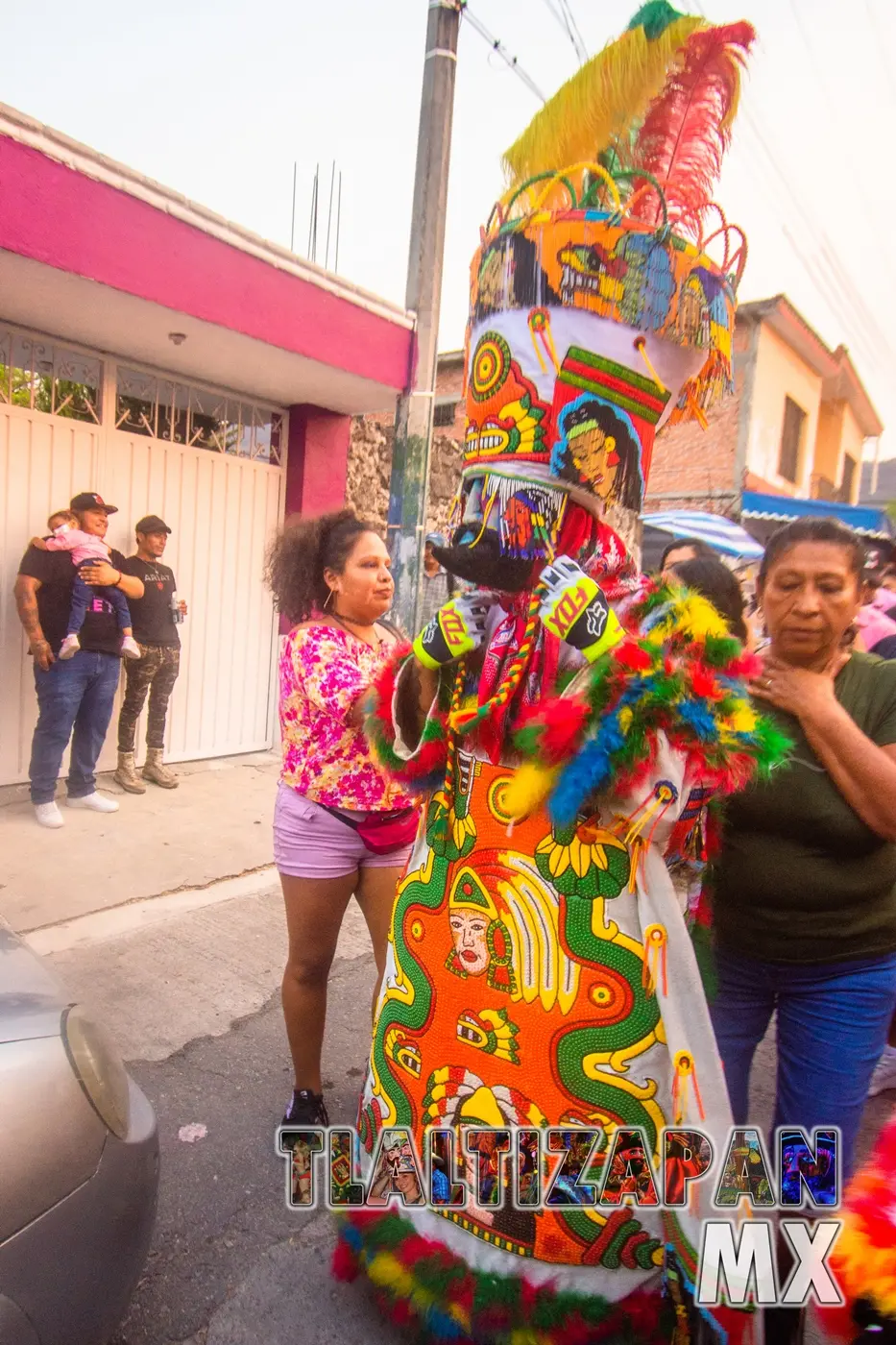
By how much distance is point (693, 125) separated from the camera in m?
1.75

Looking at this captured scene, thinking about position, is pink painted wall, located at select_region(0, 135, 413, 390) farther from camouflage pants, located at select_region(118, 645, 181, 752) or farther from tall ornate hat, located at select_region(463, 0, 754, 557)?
tall ornate hat, located at select_region(463, 0, 754, 557)

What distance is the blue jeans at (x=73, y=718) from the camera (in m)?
5.00

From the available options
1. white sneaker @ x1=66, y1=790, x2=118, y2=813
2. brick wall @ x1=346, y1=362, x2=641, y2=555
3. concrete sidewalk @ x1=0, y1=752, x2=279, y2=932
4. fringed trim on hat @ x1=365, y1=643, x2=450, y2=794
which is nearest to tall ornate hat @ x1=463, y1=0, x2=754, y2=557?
fringed trim on hat @ x1=365, y1=643, x2=450, y2=794

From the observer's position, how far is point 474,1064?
1685 millimetres

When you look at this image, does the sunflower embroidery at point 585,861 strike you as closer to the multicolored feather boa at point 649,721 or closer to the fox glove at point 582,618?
the multicolored feather boa at point 649,721

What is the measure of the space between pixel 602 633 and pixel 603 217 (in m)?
0.76

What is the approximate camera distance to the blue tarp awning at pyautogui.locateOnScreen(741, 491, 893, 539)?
34.9 ft

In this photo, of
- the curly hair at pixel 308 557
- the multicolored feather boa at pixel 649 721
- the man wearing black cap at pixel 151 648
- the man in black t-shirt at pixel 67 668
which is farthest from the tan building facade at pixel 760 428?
the multicolored feather boa at pixel 649 721

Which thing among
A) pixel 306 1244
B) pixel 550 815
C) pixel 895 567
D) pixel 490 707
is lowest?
pixel 306 1244

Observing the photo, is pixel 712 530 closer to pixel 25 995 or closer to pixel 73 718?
pixel 73 718

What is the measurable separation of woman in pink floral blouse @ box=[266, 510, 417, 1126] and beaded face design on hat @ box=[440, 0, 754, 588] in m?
0.78

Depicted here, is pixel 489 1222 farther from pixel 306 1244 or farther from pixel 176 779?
pixel 176 779

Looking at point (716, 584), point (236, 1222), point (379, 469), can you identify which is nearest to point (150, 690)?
point (379, 469)

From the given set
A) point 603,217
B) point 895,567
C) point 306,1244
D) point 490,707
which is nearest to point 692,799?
point 490,707
